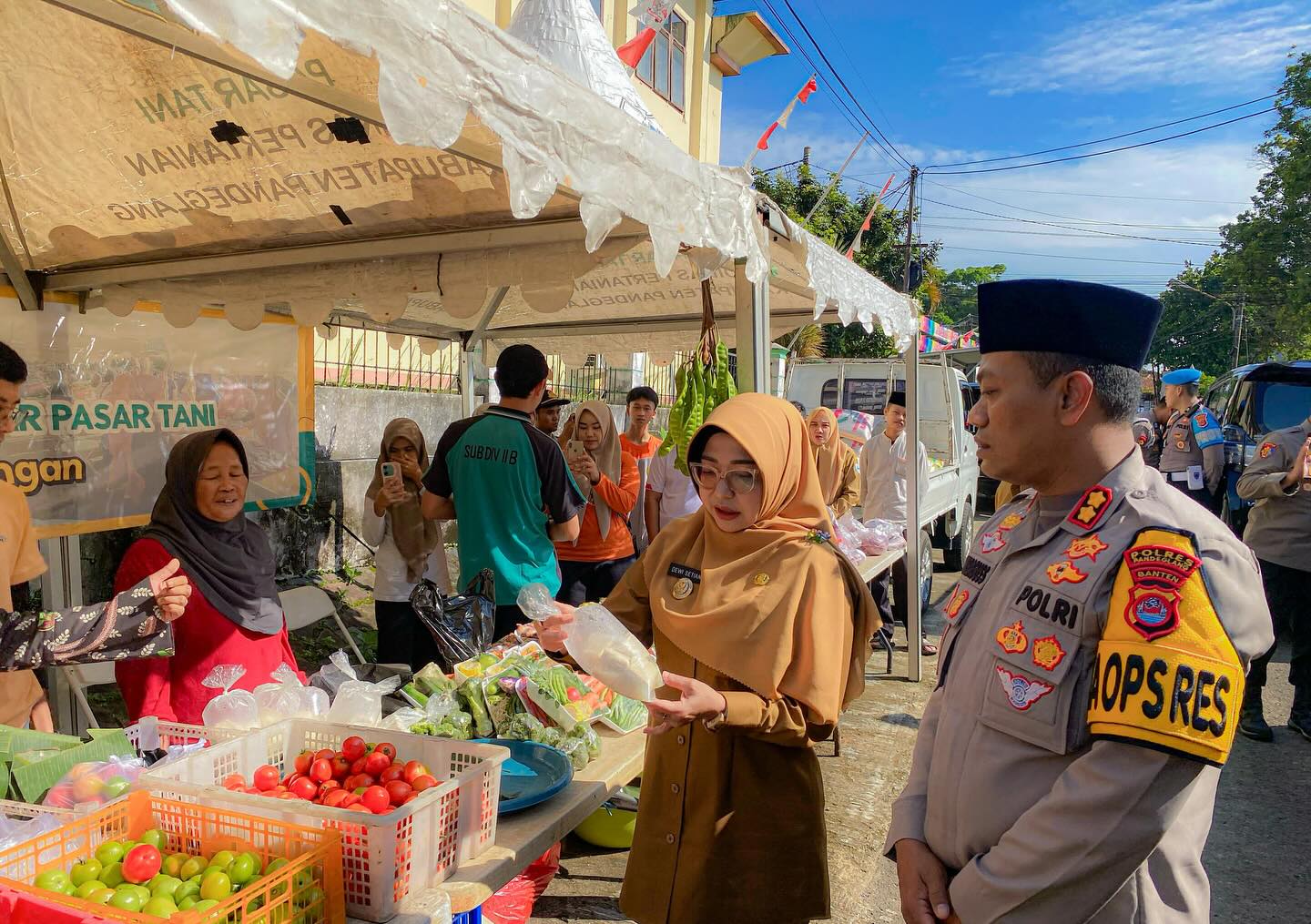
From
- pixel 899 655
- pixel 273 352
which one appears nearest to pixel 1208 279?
pixel 899 655

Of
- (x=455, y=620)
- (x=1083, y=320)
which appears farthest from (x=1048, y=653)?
(x=455, y=620)

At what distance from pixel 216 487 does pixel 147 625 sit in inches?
33.9

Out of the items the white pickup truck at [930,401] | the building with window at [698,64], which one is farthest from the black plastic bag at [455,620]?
the building with window at [698,64]

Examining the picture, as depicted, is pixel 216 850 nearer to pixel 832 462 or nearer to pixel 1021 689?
pixel 1021 689

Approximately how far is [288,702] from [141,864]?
821 mm

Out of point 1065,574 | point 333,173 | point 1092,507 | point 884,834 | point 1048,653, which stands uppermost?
point 333,173

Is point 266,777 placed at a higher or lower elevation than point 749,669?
lower

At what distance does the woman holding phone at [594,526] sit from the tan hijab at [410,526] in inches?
31.1

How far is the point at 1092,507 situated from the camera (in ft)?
4.29

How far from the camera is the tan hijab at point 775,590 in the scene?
183 cm

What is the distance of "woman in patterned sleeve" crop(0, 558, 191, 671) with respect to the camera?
6.79ft

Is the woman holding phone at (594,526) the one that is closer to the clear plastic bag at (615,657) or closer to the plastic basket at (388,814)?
the plastic basket at (388,814)

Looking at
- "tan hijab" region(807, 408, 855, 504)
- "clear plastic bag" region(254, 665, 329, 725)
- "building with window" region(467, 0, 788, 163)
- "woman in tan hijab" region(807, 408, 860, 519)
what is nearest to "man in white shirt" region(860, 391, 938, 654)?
"woman in tan hijab" region(807, 408, 860, 519)

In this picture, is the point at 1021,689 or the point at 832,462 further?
the point at 832,462
